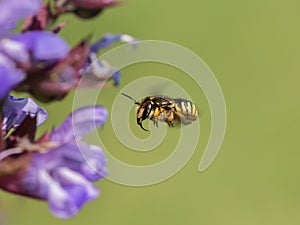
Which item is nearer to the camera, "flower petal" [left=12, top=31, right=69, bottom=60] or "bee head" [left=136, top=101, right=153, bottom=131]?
"flower petal" [left=12, top=31, right=69, bottom=60]

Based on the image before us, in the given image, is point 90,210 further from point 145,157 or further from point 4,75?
point 4,75

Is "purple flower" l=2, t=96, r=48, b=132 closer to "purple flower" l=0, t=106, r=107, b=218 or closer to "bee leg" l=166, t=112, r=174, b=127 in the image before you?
"purple flower" l=0, t=106, r=107, b=218

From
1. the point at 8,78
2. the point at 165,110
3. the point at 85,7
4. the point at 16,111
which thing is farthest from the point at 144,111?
the point at 8,78

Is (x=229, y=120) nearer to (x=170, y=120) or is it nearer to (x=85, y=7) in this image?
(x=170, y=120)

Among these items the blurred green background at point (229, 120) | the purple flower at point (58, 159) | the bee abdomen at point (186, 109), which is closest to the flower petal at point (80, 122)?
the purple flower at point (58, 159)

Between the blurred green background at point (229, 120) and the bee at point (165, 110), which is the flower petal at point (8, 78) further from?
the blurred green background at point (229, 120)

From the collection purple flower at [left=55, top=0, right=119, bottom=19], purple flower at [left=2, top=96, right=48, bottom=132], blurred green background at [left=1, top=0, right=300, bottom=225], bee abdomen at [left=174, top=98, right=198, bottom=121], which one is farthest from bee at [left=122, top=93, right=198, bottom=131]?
blurred green background at [left=1, top=0, right=300, bottom=225]

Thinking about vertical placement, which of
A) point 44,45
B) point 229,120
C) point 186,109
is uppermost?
point 229,120
